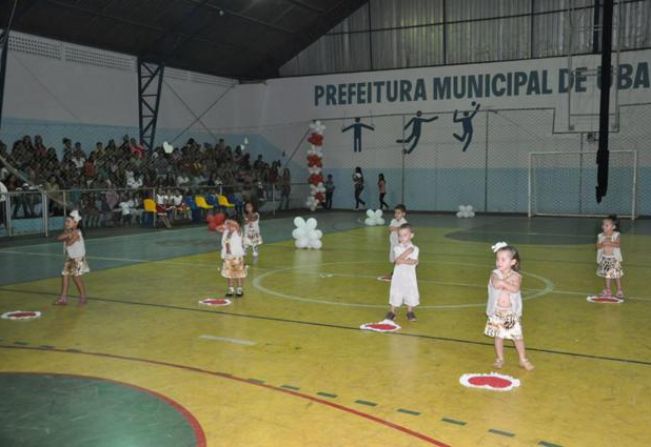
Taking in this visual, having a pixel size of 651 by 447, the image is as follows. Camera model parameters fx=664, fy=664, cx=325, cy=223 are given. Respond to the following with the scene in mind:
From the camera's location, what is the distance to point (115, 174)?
2470 centimetres

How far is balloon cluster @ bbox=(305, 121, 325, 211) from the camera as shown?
33.6 meters

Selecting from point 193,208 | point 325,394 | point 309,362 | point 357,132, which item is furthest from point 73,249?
point 357,132

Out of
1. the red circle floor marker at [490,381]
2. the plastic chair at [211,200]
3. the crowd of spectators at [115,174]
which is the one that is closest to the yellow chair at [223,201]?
the plastic chair at [211,200]

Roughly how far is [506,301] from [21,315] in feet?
22.9

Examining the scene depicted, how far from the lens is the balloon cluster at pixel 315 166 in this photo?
33.6m

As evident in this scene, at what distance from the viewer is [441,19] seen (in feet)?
105

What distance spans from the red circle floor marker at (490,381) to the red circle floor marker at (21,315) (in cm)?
637

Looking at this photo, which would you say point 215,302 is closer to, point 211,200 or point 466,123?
point 211,200

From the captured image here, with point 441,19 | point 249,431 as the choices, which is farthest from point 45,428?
point 441,19

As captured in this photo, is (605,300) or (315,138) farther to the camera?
(315,138)

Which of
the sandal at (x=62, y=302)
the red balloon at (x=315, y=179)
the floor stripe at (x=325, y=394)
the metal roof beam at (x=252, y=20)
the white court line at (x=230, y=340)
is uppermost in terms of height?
the metal roof beam at (x=252, y=20)

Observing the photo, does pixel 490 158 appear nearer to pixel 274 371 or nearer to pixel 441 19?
pixel 441 19

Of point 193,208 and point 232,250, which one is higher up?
point 193,208

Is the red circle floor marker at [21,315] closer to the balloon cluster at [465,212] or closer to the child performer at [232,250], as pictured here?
the child performer at [232,250]
